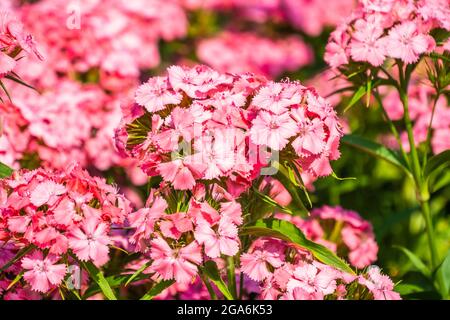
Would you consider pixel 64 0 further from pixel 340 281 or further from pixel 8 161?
pixel 340 281

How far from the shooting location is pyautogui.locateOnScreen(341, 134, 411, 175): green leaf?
245 cm

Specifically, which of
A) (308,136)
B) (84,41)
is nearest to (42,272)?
(308,136)

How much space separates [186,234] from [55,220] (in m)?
0.32

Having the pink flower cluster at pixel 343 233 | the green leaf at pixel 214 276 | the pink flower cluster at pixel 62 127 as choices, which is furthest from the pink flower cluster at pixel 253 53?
the green leaf at pixel 214 276

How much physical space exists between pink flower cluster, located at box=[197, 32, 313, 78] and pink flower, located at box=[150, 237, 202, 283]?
2834 millimetres

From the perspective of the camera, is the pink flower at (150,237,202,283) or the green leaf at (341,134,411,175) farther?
the green leaf at (341,134,411,175)

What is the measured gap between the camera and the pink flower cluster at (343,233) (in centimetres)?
246

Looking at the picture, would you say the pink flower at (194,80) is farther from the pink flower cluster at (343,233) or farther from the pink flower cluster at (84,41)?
the pink flower cluster at (84,41)

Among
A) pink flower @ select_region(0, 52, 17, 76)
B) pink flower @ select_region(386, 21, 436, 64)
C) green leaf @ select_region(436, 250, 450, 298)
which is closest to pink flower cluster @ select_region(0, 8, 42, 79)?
pink flower @ select_region(0, 52, 17, 76)

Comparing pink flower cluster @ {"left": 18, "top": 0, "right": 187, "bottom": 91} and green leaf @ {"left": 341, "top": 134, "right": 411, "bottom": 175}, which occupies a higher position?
pink flower cluster @ {"left": 18, "top": 0, "right": 187, "bottom": 91}

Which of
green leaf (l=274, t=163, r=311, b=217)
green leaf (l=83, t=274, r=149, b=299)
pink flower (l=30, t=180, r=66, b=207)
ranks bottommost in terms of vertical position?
green leaf (l=83, t=274, r=149, b=299)

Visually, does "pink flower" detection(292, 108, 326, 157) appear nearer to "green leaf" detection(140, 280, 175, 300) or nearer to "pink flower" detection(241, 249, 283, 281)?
"pink flower" detection(241, 249, 283, 281)

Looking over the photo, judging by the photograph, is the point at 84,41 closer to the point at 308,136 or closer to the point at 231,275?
the point at 231,275

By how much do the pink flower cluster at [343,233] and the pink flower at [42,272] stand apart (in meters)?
0.94
